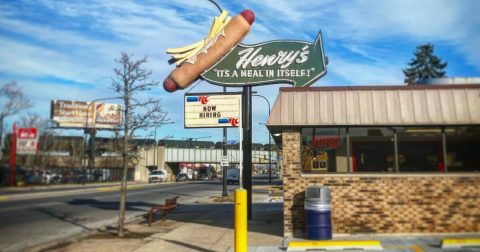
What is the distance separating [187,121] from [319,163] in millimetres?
4662

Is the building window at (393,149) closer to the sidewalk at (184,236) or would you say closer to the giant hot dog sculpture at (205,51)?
the sidewalk at (184,236)

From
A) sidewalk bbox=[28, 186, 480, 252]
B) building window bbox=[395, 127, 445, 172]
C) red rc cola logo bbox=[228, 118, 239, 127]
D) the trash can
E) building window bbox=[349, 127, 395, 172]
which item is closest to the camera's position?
sidewalk bbox=[28, 186, 480, 252]

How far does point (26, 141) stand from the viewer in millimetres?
4148

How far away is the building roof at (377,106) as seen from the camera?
1131 centimetres

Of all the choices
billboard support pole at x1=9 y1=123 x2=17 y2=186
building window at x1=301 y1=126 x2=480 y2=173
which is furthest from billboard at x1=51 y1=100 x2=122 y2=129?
building window at x1=301 y1=126 x2=480 y2=173

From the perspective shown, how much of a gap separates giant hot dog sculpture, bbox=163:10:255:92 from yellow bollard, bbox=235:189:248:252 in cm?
686

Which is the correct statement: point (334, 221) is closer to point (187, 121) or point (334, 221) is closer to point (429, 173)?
point (429, 173)

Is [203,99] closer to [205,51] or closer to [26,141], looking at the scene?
[205,51]

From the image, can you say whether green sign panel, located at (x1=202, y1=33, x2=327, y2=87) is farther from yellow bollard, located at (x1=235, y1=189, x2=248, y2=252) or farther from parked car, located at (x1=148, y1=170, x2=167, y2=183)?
parked car, located at (x1=148, y1=170, x2=167, y2=183)

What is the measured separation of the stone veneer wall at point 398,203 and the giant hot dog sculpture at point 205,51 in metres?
5.77

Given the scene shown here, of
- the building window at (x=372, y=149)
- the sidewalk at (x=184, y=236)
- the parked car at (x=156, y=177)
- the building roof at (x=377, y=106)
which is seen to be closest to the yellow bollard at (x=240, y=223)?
the sidewalk at (x=184, y=236)

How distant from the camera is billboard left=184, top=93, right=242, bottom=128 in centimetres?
1370

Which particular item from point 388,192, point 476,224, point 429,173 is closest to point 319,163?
point 388,192

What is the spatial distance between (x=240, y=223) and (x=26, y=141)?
5601 mm
